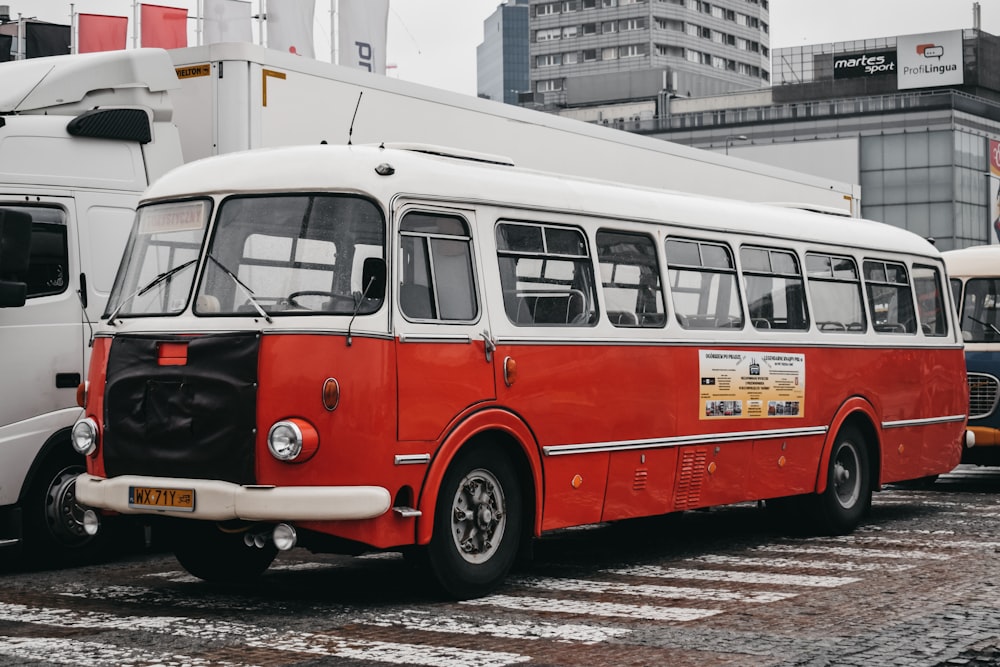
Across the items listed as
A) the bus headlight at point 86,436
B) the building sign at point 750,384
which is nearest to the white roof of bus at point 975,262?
the building sign at point 750,384

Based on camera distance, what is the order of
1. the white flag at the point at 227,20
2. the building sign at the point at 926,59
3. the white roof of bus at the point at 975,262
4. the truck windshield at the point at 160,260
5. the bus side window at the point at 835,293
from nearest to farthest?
the truck windshield at the point at 160,260
the bus side window at the point at 835,293
the white roof of bus at the point at 975,262
the white flag at the point at 227,20
the building sign at the point at 926,59

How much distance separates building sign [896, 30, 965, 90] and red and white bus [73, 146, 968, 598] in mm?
87879

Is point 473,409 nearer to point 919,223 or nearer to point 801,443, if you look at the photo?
point 801,443

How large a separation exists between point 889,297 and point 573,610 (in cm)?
655

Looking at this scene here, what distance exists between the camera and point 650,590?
33.1 feet

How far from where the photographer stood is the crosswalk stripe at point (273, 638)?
7.70 m

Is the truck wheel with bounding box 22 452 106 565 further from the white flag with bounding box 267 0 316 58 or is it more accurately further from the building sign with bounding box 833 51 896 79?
the building sign with bounding box 833 51 896 79

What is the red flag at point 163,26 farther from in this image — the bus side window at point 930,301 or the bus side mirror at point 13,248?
the bus side mirror at point 13,248

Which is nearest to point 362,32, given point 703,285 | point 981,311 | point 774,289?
point 981,311

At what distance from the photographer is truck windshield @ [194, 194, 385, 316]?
9148 mm

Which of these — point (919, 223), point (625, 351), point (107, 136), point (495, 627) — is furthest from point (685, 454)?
point (919, 223)

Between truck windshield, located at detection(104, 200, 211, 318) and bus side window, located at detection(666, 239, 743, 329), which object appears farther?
bus side window, located at detection(666, 239, 743, 329)

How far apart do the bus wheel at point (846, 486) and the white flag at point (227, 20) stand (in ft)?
55.1

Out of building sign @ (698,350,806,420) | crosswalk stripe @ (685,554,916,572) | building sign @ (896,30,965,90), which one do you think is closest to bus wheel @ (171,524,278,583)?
crosswalk stripe @ (685,554,916,572)
